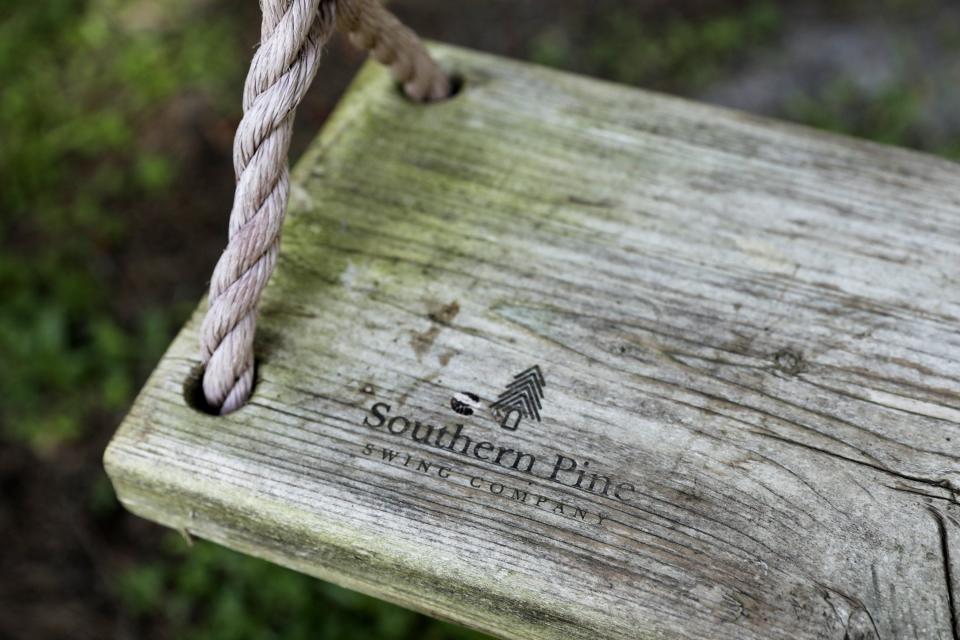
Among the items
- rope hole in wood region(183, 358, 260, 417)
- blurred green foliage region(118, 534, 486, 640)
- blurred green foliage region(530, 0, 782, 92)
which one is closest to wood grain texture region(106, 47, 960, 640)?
rope hole in wood region(183, 358, 260, 417)

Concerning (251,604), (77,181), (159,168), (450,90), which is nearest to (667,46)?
(159,168)

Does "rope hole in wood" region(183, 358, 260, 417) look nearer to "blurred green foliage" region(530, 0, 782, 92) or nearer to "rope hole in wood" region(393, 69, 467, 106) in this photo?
"rope hole in wood" region(393, 69, 467, 106)

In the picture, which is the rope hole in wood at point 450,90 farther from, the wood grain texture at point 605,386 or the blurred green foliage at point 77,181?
the blurred green foliage at point 77,181

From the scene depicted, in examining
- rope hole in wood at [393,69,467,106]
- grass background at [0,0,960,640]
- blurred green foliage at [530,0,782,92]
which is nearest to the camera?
rope hole in wood at [393,69,467,106]

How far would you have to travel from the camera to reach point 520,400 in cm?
112

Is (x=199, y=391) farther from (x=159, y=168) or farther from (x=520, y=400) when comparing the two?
(x=159, y=168)

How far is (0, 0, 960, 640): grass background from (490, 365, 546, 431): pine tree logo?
1232 mm

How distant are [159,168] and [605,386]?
7.32 feet

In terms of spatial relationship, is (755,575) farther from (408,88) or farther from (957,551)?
(408,88)

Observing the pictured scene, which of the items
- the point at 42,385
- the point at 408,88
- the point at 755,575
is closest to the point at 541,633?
the point at 755,575

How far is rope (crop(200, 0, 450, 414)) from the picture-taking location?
105 cm

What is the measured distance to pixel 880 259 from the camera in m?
1.23

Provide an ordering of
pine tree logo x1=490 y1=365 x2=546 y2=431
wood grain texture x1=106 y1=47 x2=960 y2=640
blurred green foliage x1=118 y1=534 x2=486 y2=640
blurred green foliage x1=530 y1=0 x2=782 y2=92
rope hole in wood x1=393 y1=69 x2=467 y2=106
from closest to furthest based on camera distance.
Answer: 1. wood grain texture x1=106 y1=47 x2=960 y2=640
2. pine tree logo x1=490 y1=365 x2=546 y2=431
3. rope hole in wood x1=393 y1=69 x2=467 y2=106
4. blurred green foliage x1=118 y1=534 x2=486 y2=640
5. blurred green foliage x1=530 y1=0 x2=782 y2=92

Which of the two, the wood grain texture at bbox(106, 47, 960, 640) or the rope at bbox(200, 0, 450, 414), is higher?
the rope at bbox(200, 0, 450, 414)
